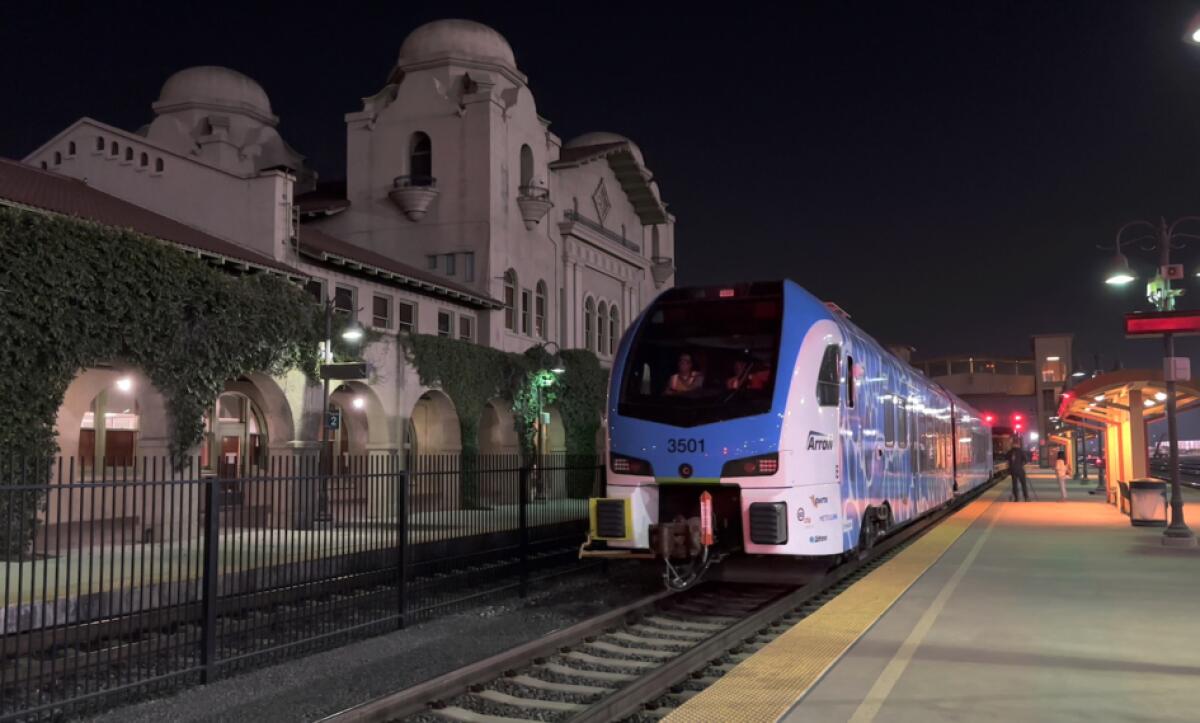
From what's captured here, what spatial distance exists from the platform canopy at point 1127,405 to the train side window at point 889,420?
5.65 metres

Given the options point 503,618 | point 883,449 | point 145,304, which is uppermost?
point 145,304

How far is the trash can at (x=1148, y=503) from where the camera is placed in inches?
750

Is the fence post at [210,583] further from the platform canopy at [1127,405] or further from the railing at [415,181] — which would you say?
the railing at [415,181]

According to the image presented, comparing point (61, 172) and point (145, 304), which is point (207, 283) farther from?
point (61, 172)

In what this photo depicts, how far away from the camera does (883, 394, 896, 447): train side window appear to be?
49.6 ft

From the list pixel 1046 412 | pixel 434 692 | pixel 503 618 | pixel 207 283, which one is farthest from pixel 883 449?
pixel 1046 412

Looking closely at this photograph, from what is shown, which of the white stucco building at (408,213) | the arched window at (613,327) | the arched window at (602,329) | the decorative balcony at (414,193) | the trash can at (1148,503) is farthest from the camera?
the arched window at (613,327)

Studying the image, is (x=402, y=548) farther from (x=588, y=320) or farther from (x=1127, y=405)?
(x=588, y=320)

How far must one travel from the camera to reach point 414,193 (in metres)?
32.2

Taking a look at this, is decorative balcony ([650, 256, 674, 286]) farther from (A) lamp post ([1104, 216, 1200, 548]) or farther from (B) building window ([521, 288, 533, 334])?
(A) lamp post ([1104, 216, 1200, 548])

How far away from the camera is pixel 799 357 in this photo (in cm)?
1088

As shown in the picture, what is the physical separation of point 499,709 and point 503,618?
4095 mm

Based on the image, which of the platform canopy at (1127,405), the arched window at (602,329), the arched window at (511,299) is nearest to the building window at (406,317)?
the arched window at (511,299)

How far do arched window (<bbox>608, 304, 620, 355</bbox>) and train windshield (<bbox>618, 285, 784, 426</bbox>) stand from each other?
2837 centimetres
